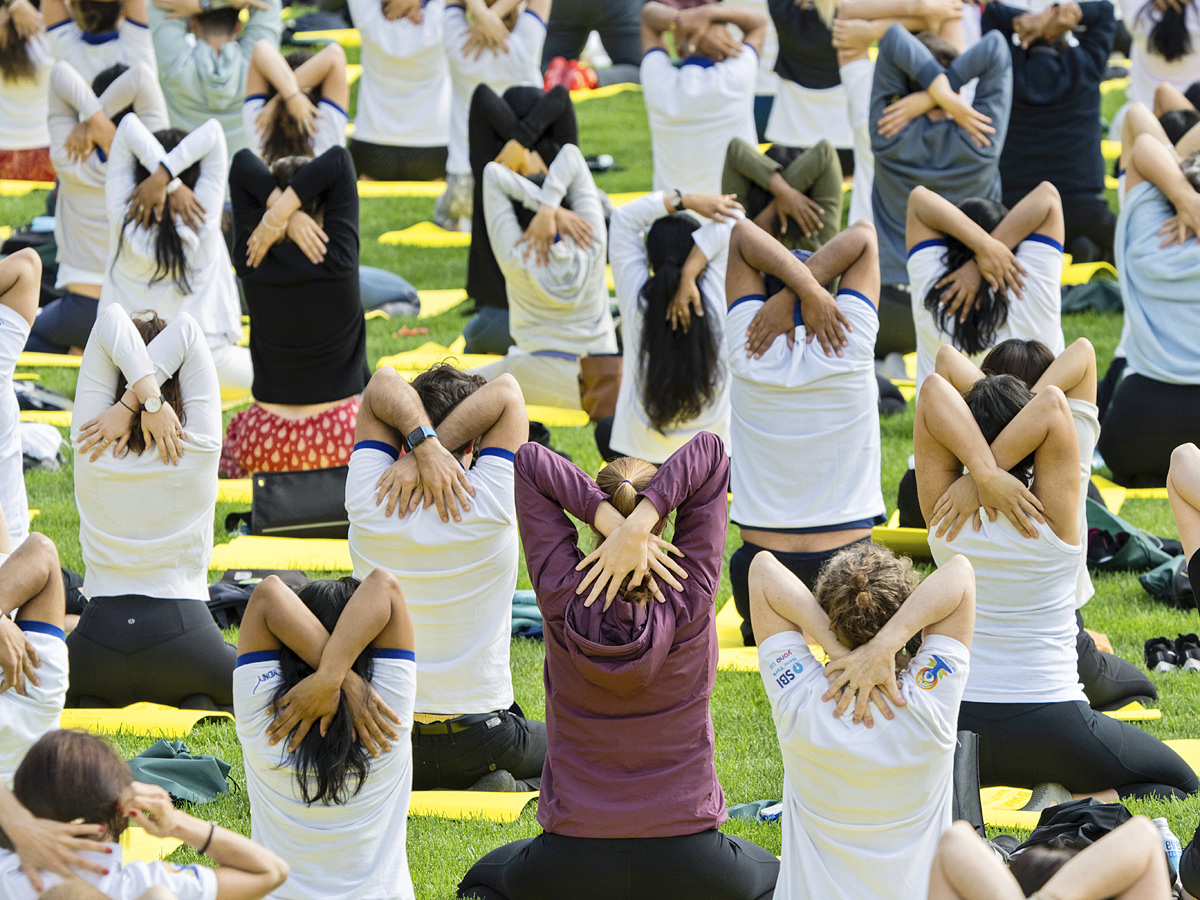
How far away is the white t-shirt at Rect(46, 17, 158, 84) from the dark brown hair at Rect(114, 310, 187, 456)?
20.9 feet

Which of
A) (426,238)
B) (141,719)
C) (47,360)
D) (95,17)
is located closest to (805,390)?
(141,719)

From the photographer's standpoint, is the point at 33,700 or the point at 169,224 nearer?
the point at 33,700

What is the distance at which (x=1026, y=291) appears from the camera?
634 centimetres

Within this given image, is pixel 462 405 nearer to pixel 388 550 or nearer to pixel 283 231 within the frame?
pixel 388 550

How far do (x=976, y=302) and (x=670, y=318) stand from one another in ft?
4.04

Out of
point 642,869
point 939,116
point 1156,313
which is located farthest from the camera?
point 939,116

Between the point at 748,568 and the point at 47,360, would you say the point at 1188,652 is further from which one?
the point at 47,360

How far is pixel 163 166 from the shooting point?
7.68 meters

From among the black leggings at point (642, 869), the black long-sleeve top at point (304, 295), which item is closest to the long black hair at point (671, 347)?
the black long-sleeve top at point (304, 295)

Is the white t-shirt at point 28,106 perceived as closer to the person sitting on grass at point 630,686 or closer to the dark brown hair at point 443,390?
the dark brown hair at point 443,390

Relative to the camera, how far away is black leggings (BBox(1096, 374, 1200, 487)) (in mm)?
7035

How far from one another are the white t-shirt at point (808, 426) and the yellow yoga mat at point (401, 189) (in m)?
7.29

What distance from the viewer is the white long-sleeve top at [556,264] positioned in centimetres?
799

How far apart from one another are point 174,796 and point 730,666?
203cm
